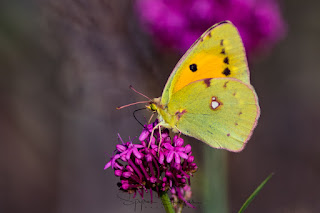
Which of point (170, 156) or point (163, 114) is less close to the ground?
point (163, 114)

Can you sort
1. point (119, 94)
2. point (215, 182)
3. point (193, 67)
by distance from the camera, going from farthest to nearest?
point (119, 94) < point (215, 182) < point (193, 67)

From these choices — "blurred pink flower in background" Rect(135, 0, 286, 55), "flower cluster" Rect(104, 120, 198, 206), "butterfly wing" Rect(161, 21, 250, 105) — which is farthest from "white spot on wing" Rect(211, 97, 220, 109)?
"blurred pink flower in background" Rect(135, 0, 286, 55)

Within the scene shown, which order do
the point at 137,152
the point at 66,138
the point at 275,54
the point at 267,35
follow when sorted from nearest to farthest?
the point at 137,152, the point at 267,35, the point at 66,138, the point at 275,54

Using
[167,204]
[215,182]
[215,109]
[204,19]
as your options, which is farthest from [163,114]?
[204,19]

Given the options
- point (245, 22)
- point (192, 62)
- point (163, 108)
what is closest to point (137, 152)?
point (163, 108)

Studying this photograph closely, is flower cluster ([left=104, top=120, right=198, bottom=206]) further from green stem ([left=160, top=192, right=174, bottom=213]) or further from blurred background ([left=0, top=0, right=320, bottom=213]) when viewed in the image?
blurred background ([left=0, top=0, right=320, bottom=213])

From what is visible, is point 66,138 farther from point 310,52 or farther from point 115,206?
point 310,52

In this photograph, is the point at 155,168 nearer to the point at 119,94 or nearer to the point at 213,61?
the point at 213,61
